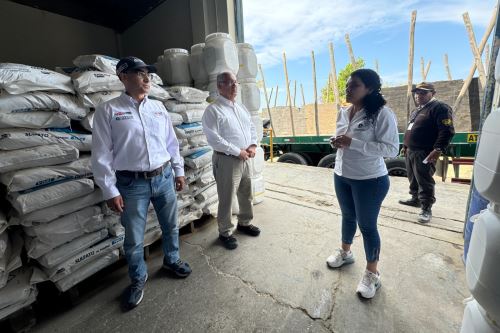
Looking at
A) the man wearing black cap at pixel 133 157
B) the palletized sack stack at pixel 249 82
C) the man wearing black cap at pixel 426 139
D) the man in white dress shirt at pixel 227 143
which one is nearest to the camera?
the man wearing black cap at pixel 133 157

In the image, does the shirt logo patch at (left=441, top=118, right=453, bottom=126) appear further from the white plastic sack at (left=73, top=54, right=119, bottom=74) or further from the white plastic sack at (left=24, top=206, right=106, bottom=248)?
the white plastic sack at (left=24, top=206, right=106, bottom=248)

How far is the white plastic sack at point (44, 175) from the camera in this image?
135 centimetres

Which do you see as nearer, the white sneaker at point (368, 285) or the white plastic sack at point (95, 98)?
the white sneaker at point (368, 285)

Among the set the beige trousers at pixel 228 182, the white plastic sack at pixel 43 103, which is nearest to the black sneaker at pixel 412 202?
the beige trousers at pixel 228 182

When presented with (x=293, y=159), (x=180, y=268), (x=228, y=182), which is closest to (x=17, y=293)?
(x=180, y=268)

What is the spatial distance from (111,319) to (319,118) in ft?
28.6

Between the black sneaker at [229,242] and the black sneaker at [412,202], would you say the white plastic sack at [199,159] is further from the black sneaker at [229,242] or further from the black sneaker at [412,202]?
the black sneaker at [412,202]

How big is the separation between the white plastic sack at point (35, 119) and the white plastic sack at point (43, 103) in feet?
0.07

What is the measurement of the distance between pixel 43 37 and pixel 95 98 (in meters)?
2.54

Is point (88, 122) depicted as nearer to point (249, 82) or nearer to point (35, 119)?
point (35, 119)

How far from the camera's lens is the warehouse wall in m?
2.94

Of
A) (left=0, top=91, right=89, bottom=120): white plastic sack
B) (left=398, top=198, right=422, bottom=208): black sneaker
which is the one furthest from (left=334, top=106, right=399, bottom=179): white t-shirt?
(left=398, top=198, right=422, bottom=208): black sneaker

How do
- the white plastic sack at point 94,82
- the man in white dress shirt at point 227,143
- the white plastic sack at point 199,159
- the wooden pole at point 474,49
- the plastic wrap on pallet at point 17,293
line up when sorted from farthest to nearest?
the wooden pole at point 474,49, the white plastic sack at point 199,159, the man in white dress shirt at point 227,143, the white plastic sack at point 94,82, the plastic wrap on pallet at point 17,293

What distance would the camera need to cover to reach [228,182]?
6.89 feet
